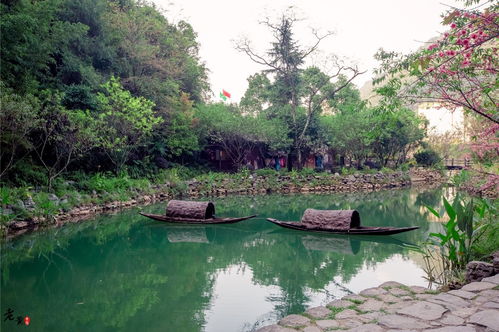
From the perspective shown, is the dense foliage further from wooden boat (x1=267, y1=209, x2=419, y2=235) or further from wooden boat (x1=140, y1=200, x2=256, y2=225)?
wooden boat (x1=267, y1=209, x2=419, y2=235)

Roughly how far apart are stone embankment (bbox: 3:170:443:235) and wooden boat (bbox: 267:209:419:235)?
22.4 ft

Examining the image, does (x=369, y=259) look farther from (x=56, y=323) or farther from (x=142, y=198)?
(x=142, y=198)

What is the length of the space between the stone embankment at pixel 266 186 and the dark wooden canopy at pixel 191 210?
3051mm

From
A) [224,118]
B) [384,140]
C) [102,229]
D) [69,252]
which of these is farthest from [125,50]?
[384,140]

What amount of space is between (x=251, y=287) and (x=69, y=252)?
4.39 meters

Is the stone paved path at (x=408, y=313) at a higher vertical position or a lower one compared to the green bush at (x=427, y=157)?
lower

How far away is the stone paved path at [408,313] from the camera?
3051 millimetres

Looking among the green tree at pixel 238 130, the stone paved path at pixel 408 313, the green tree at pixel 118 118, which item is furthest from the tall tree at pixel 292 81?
the stone paved path at pixel 408 313

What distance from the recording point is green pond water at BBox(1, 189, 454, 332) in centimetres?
483

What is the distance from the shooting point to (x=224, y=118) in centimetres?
2111

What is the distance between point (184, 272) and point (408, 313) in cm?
425

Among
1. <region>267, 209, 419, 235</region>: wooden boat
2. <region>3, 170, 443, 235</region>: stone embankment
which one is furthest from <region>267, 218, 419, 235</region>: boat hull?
<region>3, 170, 443, 235</region>: stone embankment

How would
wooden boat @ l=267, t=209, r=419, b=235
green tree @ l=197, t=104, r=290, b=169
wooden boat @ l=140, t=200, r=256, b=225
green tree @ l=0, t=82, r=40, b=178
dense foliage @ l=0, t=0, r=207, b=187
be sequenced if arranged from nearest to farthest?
wooden boat @ l=267, t=209, r=419, b=235 → green tree @ l=0, t=82, r=40, b=178 → wooden boat @ l=140, t=200, r=256, b=225 → dense foliage @ l=0, t=0, r=207, b=187 → green tree @ l=197, t=104, r=290, b=169

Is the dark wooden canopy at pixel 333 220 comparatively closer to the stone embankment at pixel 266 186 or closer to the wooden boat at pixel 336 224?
the wooden boat at pixel 336 224
